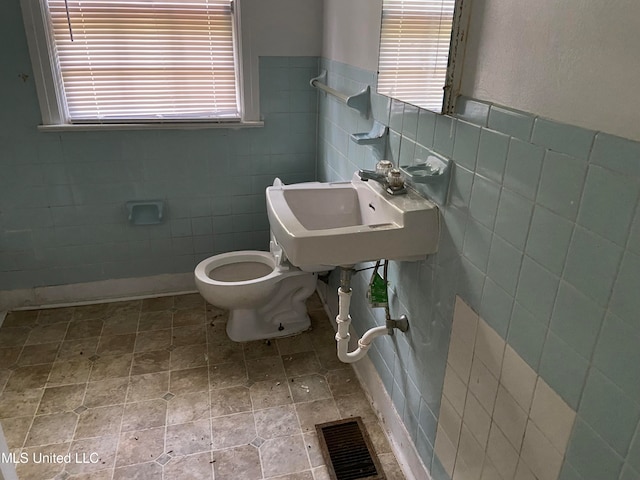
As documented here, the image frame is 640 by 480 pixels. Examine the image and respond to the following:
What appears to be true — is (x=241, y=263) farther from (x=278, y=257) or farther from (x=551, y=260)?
(x=551, y=260)

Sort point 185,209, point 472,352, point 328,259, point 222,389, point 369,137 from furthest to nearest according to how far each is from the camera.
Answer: point 185,209 → point 222,389 → point 369,137 → point 328,259 → point 472,352

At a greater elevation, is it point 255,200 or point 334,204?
point 334,204

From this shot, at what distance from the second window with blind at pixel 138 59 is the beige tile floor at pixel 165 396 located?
1148 millimetres

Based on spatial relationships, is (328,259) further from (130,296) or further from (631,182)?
(130,296)

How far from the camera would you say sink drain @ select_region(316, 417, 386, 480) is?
5.92 ft

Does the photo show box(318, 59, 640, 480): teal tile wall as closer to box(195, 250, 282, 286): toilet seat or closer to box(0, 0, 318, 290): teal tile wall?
box(195, 250, 282, 286): toilet seat

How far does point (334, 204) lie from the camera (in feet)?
6.15

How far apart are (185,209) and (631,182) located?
2.40 metres

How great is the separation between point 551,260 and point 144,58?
89.0 inches

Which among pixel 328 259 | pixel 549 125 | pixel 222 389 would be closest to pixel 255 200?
pixel 222 389

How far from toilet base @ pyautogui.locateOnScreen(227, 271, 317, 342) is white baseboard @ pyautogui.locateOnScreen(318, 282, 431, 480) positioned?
0.37 m

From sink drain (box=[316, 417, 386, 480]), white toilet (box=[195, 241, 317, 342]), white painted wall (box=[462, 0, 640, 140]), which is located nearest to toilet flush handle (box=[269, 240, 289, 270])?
white toilet (box=[195, 241, 317, 342])

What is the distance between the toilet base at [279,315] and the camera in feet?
8.26

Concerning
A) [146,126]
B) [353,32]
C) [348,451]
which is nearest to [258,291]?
[348,451]
